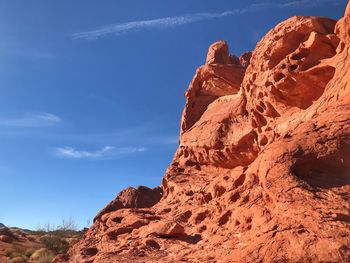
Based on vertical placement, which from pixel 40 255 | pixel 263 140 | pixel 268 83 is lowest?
pixel 40 255

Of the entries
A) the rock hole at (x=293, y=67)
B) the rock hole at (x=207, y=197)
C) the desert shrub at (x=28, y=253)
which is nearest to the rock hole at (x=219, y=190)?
the rock hole at (x=207, y=197)

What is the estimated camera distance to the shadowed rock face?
8852mm

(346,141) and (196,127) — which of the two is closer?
(346,141)

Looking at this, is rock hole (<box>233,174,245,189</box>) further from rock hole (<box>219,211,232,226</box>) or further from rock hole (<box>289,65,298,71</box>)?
rock hole (<box>289,65,298,71</box>)

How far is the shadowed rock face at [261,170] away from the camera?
8.85m

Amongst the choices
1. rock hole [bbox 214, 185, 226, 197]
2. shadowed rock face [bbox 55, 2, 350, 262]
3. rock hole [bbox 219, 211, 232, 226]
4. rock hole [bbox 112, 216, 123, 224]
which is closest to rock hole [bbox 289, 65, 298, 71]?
shadowed rock face [bbox 55, 2, 350, 262]

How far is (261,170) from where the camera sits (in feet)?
37.1

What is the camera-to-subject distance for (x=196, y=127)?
78.9ft

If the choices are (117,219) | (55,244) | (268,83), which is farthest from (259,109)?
(55,244)

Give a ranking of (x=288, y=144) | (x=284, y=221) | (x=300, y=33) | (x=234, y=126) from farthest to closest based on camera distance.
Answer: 1. (x=234, y=126)
2. (x=300, y=33)
3. (x=288, y=144)
4. (x=284, y=221)

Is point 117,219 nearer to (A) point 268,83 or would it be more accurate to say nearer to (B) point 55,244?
(A) point 268,83

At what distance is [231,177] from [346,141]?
608 centimetres

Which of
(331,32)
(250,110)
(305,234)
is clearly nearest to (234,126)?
(250,110)

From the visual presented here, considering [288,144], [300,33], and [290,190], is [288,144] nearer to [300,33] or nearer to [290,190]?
[290,190]
